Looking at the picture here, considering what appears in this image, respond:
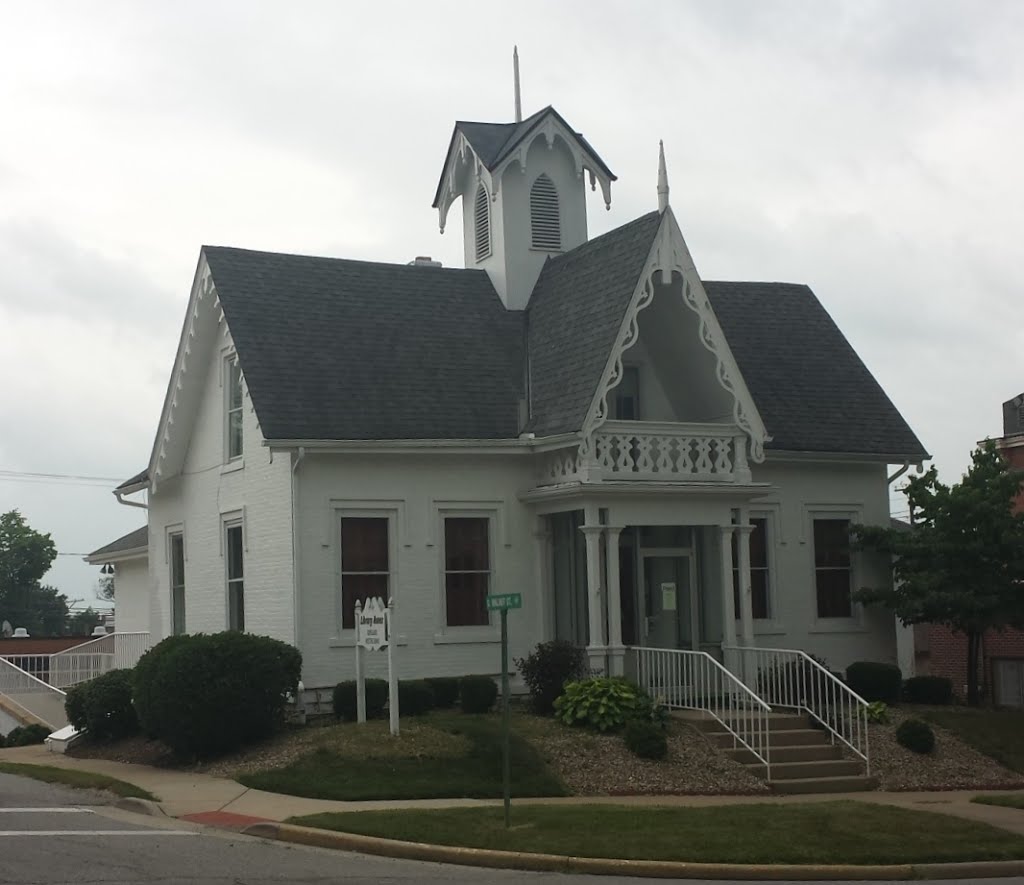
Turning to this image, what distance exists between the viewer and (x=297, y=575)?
22.8 m

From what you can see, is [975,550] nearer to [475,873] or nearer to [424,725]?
[424,725]

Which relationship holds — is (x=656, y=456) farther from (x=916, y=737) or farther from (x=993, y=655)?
(x=993, y=655)

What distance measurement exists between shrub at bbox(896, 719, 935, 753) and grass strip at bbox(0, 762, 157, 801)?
1020 centimetres

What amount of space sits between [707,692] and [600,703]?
5.49 feet

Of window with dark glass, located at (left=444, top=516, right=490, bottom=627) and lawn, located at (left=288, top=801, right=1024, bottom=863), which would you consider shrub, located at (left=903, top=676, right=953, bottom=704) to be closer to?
window with dark glass, located at (left=444, top=516, right=490, bottom=627)

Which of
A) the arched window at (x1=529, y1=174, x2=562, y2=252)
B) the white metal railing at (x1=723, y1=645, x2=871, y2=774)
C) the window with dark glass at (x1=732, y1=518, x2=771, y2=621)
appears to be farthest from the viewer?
the arched window at (x1=529, y1=174, x2=562, y2=252)

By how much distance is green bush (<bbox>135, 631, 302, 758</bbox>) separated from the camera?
20.1 metres

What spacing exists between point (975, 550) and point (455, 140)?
39.8 ft

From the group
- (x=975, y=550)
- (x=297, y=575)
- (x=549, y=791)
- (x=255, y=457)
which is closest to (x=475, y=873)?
(x=549, y=791)

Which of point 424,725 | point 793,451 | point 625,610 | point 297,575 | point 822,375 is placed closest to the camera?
point 424,725

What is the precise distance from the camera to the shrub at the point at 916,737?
68.5 ft

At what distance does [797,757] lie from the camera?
20188 mm

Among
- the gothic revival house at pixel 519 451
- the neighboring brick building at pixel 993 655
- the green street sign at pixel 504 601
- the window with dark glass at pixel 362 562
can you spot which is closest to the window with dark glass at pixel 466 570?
the gothic revival house at pixel 519 451

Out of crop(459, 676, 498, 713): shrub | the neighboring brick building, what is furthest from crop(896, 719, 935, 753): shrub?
the neighboring brick building
